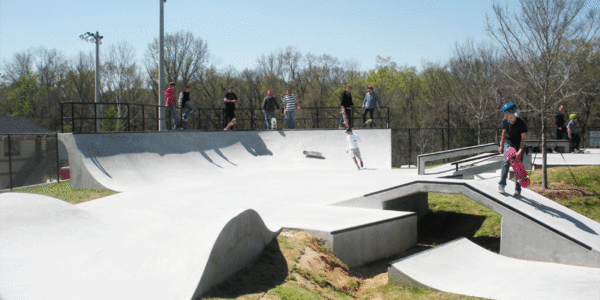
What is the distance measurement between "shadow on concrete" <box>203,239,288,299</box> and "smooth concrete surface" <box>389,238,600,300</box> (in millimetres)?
1708

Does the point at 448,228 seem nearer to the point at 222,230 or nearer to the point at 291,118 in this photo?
the point at 222,230

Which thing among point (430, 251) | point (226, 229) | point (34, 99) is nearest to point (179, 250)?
point (226, 229)

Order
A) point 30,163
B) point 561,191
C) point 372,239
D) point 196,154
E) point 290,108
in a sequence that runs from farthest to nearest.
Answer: point 290,108
point 30,163
point 196,154
point 561,191
point 372,239

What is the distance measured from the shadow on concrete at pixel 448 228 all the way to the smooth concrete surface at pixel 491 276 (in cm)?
321

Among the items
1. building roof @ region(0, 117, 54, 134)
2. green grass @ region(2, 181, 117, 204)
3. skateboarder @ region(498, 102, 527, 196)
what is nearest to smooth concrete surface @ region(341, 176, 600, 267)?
skateboarder @ region(498, 102, 527, 196)

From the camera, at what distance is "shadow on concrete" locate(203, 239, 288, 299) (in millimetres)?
4539

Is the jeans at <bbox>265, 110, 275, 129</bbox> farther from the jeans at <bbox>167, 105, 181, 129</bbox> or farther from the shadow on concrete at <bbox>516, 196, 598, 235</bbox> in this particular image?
the shadow on concrete at <bbox>516, 196, 598, 235</bbox>

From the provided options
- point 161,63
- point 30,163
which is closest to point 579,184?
point 161,63

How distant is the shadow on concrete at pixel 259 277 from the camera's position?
4539 mm

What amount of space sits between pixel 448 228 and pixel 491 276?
5.54 metres

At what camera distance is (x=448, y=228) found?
1172 centimetres

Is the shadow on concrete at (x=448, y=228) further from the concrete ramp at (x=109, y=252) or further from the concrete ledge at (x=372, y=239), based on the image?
the concrete ramp at (x=109, y=252)

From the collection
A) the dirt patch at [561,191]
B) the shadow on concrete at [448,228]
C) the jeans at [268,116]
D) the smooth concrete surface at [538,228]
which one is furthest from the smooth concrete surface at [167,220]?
the dirt patch at [561,191]

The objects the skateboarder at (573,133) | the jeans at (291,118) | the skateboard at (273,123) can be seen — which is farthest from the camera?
the skateboard at (273,123)
